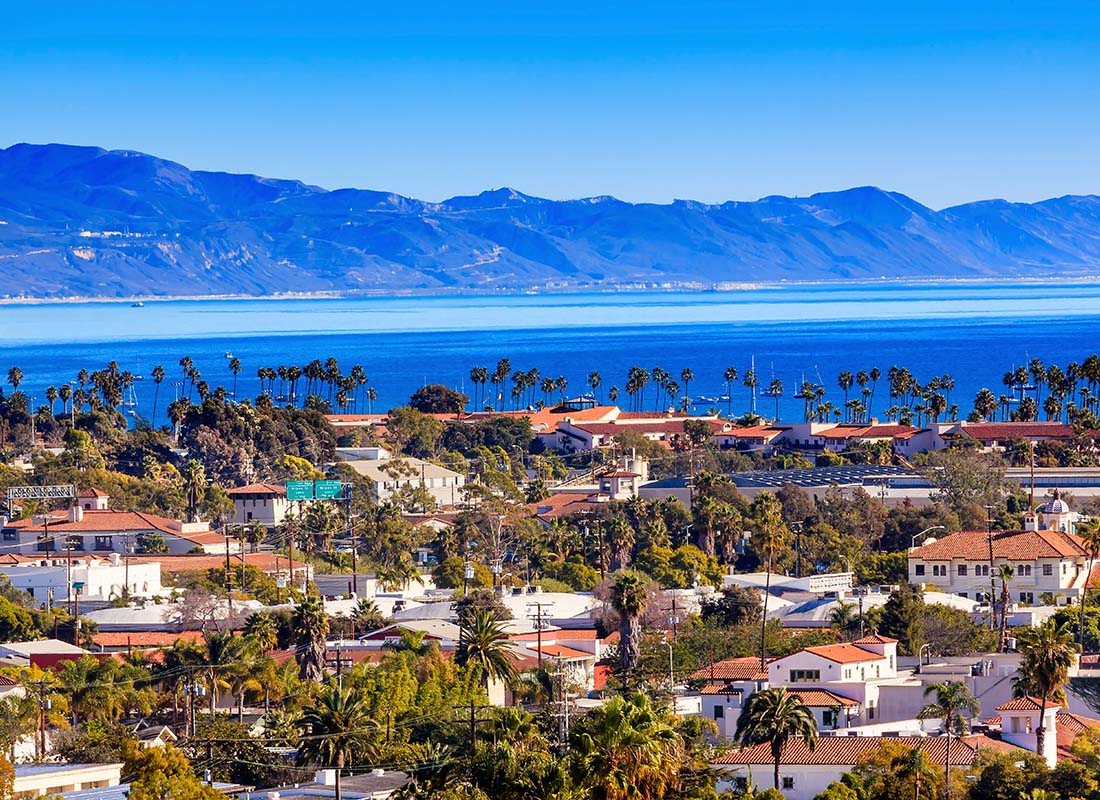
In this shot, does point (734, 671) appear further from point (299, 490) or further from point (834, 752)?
point (299, 490)

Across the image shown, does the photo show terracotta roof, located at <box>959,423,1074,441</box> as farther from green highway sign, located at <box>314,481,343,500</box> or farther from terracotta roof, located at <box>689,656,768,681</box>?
terracotta roof, located at <box>689,656,768,681</box>

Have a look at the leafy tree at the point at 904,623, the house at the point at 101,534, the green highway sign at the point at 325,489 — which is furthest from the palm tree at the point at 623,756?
the green highway sign at the point at 325,489

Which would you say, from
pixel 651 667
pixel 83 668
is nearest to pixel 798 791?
pixel 651 667

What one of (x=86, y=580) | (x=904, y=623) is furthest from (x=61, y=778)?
(x=86, y=580)

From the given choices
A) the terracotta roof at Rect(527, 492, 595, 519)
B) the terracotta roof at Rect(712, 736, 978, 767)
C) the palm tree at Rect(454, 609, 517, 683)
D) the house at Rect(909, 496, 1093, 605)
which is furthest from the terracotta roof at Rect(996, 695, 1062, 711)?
the terracotta roof at Rect(527, 492, 595, 519)

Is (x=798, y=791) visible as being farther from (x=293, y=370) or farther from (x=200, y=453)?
(x=293, y=370)

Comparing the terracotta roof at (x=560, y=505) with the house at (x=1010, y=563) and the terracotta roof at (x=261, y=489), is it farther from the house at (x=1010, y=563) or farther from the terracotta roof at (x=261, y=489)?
the house at (x=1010, y=563)
